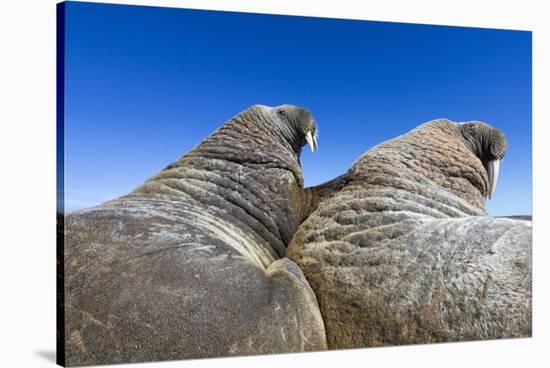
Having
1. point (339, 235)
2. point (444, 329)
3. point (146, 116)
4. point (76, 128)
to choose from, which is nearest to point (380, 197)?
point (339, 235)

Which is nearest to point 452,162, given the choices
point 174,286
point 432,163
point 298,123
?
point 432,163

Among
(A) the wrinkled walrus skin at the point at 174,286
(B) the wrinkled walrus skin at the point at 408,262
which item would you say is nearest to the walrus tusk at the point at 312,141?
(B) the wrinkled walrus skin at the point at 408,262

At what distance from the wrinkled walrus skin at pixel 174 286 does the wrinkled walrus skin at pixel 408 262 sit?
14.0 inches

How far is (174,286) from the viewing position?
296 inches

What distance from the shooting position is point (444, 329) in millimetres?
8320

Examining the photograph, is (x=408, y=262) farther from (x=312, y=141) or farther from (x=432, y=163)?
(x=312, y=141)

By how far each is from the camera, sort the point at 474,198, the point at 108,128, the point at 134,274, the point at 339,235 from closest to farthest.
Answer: the point at 134,274
the point at 108,128
the point at 339,235
the point at 474,198

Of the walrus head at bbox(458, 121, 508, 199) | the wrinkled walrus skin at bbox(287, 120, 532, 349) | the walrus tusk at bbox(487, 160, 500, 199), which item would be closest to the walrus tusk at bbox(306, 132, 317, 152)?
the wrinkled walrus skin at bbox(287, 120, 532, 349)

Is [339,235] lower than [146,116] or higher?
lower

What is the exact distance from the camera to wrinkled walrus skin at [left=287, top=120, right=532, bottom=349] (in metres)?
8.26

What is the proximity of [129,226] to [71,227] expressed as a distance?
500mm

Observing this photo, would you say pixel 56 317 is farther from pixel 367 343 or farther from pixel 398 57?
pixel 398 57

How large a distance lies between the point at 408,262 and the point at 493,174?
6.66ft

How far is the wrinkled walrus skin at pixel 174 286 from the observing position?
7.36m
